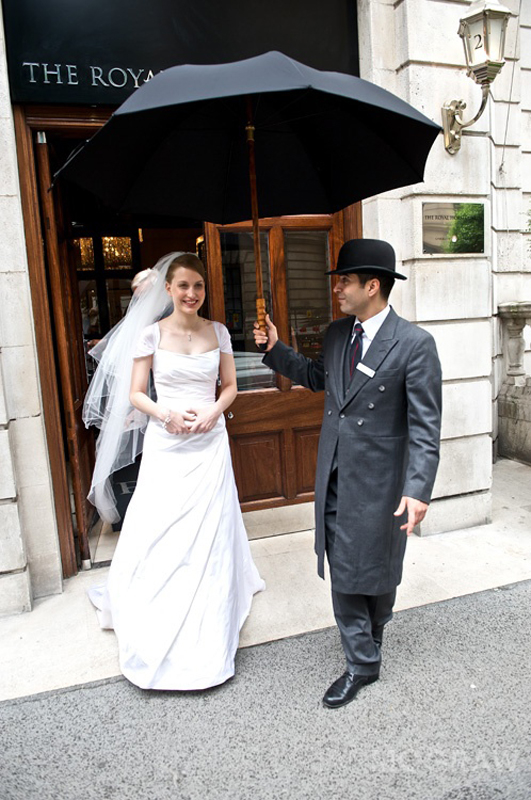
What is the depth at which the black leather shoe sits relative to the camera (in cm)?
271

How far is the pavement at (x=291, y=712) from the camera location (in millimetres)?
2289

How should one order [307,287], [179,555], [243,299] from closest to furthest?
[179,555] → [243,299] → [307,287]

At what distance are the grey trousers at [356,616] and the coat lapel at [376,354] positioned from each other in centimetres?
40

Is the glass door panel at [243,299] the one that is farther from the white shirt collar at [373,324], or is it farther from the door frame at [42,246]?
the white shirt collar at [373,324]

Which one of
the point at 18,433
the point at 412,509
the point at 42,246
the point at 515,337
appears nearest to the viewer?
the point at 412,509

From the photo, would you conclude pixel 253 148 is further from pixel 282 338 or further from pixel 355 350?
pixel 282 338

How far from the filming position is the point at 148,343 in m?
3.16

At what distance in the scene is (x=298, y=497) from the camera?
A: 4973 mm

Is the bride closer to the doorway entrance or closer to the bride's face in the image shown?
the bride's face

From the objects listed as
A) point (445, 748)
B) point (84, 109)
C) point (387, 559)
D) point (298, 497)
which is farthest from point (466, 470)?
point (84, 109)

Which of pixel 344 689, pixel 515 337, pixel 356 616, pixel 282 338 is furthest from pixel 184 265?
pixel 515 337

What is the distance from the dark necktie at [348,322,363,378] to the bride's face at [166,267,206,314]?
0.85 m

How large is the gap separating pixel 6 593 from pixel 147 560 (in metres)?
1.25

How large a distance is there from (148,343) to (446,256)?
2.60 meters
